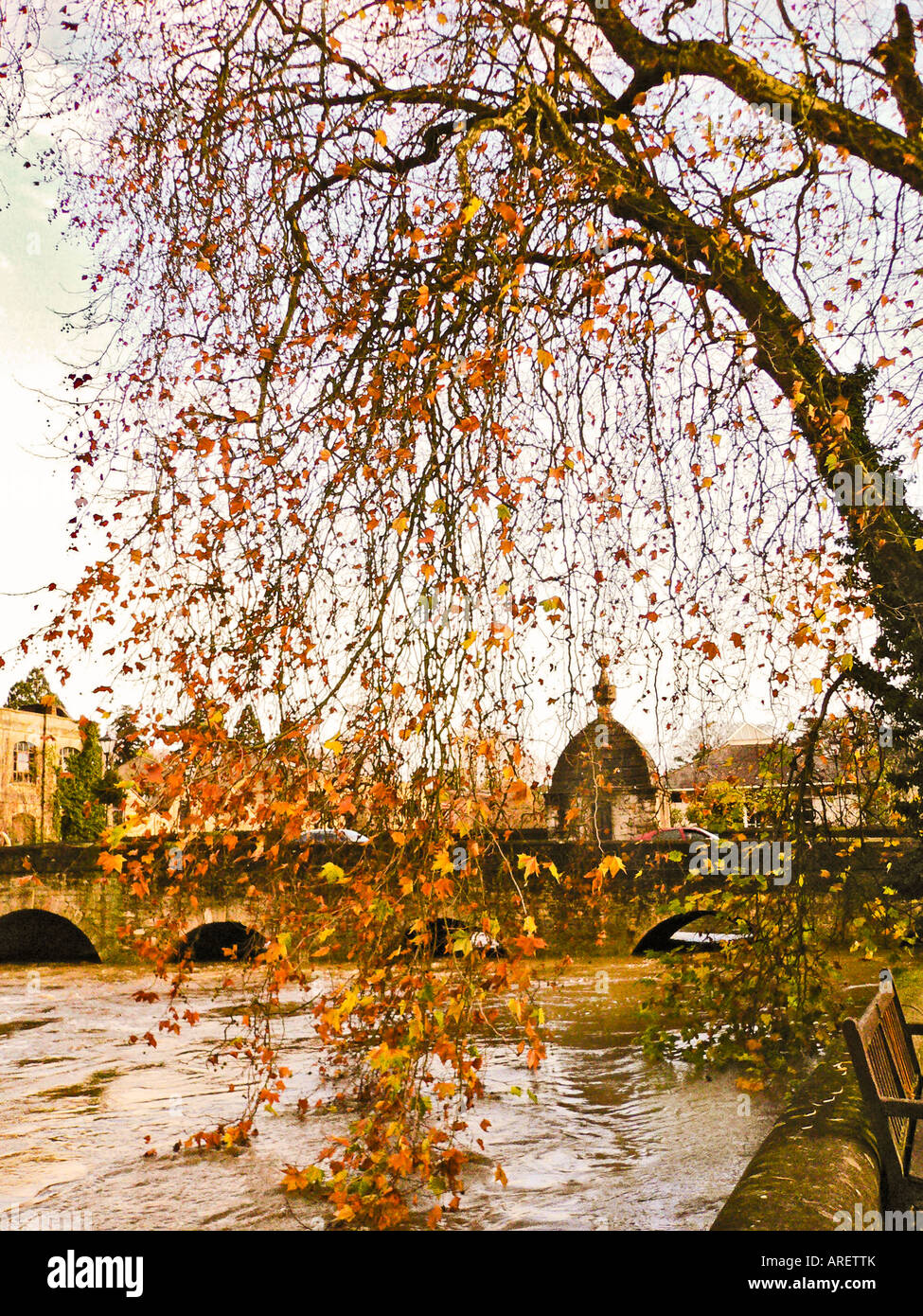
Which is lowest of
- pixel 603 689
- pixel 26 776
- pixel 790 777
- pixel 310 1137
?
pixel 310 1137

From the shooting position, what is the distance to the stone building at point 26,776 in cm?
3544

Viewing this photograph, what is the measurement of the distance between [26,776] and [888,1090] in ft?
125

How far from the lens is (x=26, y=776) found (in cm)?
3809

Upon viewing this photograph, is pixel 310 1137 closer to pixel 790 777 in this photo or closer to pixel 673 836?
pixel 790 777

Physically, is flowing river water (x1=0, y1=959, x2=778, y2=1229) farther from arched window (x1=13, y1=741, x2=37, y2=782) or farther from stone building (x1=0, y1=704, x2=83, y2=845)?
arched window (x1=13, y1=741, x2=37, y2=782)

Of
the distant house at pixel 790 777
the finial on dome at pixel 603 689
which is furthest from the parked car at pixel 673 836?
the finial on dome at pixel 603 689

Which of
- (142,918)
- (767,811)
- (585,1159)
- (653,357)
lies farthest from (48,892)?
(653,357)

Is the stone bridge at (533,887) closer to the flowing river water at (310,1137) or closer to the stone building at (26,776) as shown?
the flowing river water at (310,1137)

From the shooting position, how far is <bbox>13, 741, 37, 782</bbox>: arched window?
37.5 metres

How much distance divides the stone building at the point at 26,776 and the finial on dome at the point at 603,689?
31.7 m

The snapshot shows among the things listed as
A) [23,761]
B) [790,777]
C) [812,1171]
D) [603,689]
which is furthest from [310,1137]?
[23,761]
